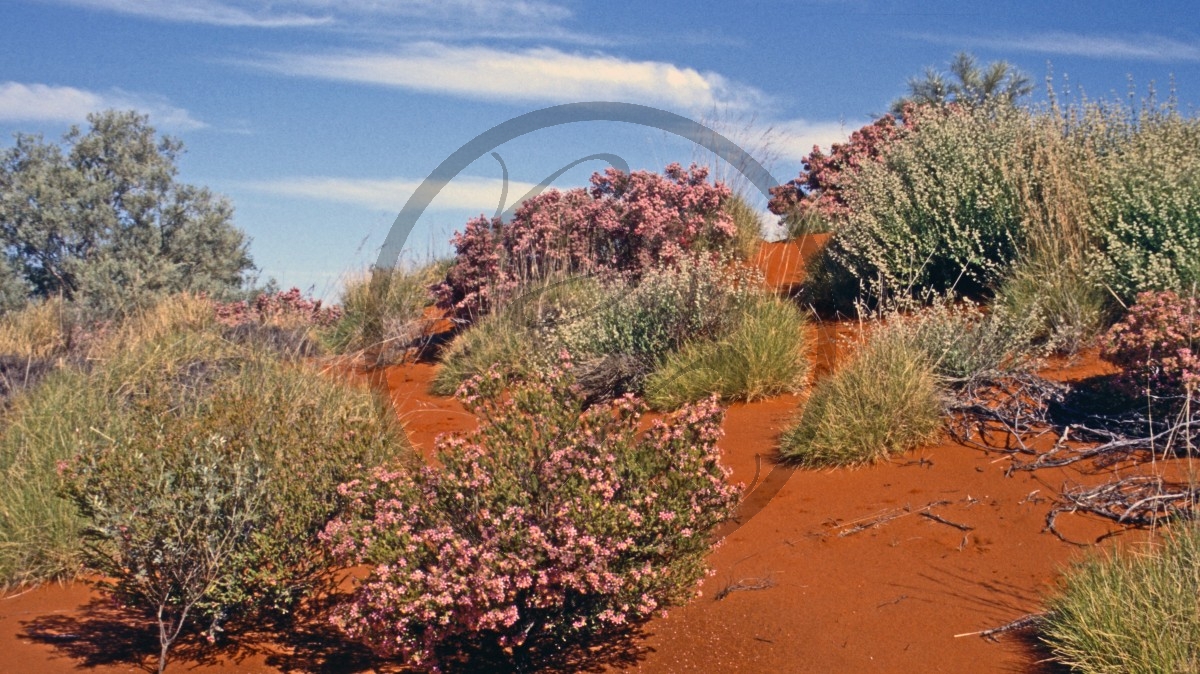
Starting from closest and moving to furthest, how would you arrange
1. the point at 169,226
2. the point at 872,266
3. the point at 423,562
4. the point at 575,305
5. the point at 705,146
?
the point at 423,562
the point at 872,266
the point at 575,305
the point at 705,146
the point at 169,226

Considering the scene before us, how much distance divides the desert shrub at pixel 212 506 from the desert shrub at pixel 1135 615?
3331 mm

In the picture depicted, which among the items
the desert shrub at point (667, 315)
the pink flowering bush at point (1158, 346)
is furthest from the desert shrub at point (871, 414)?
the desert shrub at point (667, 315)

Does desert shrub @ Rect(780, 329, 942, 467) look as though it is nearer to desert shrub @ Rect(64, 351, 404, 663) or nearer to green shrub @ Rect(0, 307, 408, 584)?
green shrub @ Rect(0, 307, 408, 584)

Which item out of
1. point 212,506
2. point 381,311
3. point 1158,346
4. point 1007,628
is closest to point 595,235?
point 381,311

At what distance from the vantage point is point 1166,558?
13.5 feet

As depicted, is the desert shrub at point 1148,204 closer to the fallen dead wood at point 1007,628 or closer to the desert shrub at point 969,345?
the desert shrub at point 969,345

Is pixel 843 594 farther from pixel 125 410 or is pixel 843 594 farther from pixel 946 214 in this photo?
pixel 946 214

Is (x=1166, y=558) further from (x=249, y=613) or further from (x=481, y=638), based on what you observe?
(x=249, y=613)

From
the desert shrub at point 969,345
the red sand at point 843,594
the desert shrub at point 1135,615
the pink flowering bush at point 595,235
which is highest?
the pink flowering bush at point 595,235

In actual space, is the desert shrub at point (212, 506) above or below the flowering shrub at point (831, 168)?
below

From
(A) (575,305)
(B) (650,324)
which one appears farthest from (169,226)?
(B) (650,324)

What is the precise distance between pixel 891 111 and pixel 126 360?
529 inches

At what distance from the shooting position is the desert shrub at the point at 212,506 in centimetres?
477

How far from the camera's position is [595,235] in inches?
507
